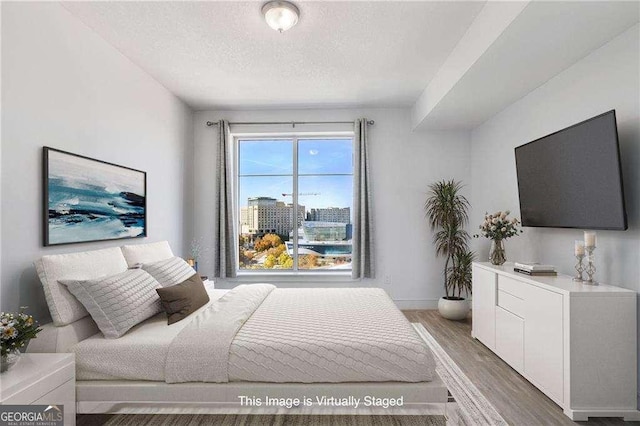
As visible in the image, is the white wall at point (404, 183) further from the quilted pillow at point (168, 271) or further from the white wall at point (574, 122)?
the quilted pillow at point (168, 271)

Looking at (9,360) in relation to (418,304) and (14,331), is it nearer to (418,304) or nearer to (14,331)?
(14,331)

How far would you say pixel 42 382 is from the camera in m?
1.64

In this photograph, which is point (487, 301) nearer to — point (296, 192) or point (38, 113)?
point (296, 192)

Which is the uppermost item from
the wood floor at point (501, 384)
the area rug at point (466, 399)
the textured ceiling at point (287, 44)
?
the textured ceiling at point (287, 44)

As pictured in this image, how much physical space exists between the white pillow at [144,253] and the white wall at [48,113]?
21 centimetres

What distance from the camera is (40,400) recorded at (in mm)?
1632

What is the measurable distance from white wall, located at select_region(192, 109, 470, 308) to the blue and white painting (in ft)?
7.89

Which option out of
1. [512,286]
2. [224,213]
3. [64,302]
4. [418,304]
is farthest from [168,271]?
[418,304]

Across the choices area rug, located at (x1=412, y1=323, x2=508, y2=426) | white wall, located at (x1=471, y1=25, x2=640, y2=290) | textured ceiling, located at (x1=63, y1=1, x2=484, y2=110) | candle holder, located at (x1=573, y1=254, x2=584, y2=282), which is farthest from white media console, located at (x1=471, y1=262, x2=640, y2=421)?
textured ceiling, located at (x1=63, y1=1, x2=484, y2=110)

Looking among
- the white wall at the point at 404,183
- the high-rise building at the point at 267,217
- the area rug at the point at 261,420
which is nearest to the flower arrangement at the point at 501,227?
the white wall at the point at 404,183

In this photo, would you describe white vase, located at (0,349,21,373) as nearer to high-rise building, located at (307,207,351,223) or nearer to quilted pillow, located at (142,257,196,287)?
quilted pillow, located at (142,257,196,287)

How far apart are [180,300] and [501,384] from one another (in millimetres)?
2535

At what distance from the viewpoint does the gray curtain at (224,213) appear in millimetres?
4625

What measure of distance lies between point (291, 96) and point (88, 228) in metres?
2.70
